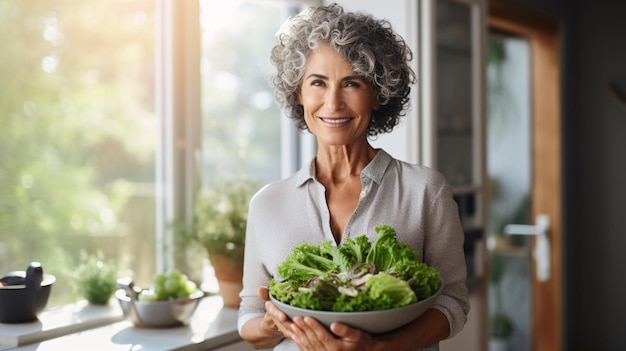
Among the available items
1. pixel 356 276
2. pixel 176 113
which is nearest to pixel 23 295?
pixel 176 113

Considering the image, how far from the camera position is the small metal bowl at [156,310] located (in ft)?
7.15

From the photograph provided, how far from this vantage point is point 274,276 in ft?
5.57

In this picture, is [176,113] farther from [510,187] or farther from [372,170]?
[510,187]

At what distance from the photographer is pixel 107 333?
7.18 ft

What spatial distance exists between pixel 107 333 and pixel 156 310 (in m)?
0.17

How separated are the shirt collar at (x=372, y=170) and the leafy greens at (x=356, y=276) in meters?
0.19

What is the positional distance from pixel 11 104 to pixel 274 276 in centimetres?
109

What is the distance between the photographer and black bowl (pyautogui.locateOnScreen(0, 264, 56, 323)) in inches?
80.3

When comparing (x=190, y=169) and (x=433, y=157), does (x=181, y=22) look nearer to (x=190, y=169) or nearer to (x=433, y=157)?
(x=190, y=169)

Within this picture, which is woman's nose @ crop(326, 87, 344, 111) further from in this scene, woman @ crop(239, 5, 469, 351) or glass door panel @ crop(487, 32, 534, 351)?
glass door panel @ crop(487, 32, 534, 351)

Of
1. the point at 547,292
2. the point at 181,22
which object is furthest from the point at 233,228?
the point at 547,292

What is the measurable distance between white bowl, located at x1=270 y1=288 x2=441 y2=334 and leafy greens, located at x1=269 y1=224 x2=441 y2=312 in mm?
11

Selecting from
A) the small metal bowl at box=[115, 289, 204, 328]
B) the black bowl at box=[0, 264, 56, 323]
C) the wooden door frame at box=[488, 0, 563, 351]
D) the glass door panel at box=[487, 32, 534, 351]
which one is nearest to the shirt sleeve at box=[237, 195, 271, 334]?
the small metal bowl at box=[115, 289, 204, 328]

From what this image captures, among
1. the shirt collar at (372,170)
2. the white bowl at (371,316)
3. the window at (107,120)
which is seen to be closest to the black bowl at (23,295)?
the window at (107,120)
